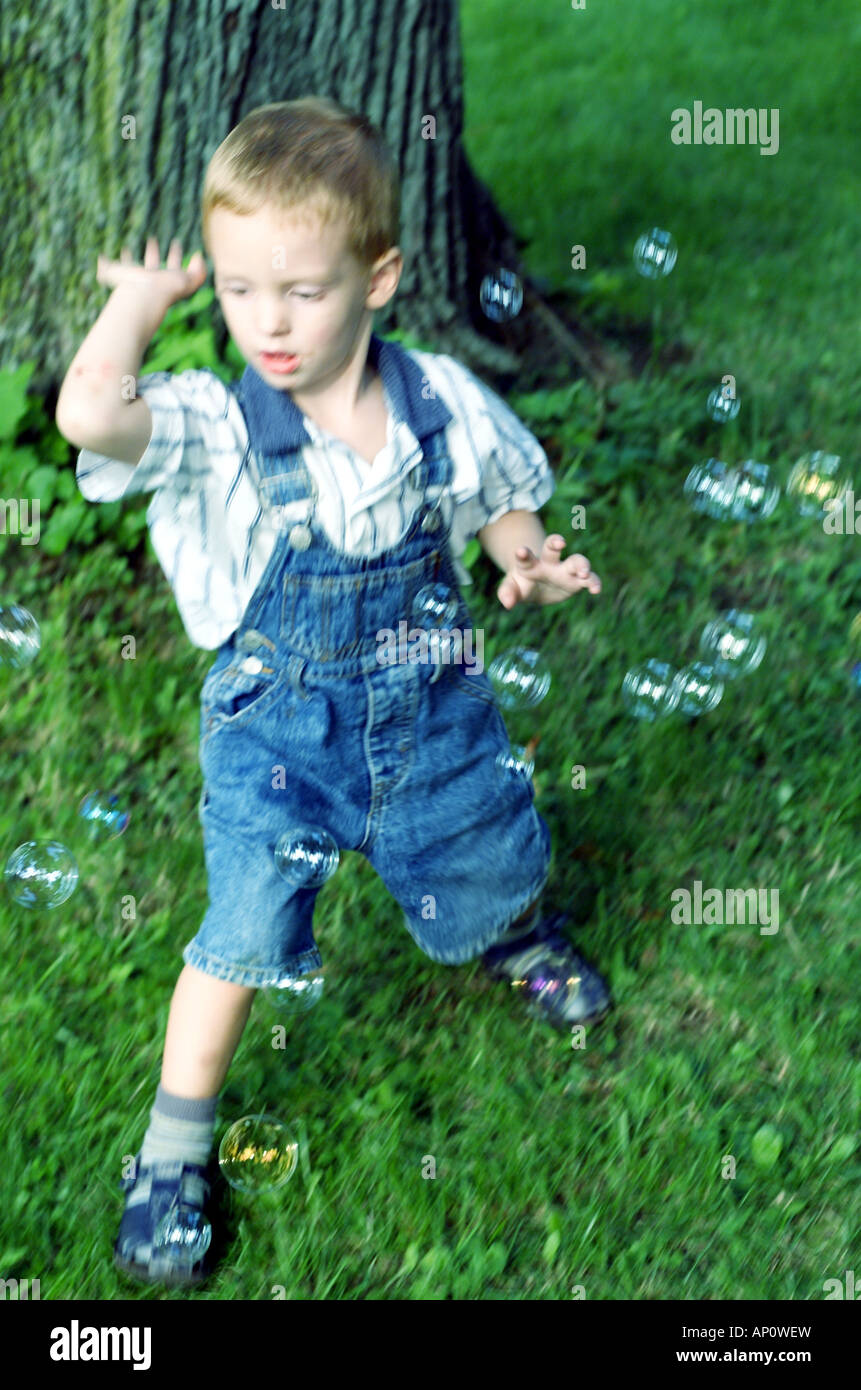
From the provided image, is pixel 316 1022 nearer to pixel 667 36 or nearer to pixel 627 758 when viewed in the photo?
pixel 627 758

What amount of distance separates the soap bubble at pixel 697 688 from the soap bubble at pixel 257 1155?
1.27 m

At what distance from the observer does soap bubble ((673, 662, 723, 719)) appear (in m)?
3.22

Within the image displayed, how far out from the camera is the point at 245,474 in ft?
7.54

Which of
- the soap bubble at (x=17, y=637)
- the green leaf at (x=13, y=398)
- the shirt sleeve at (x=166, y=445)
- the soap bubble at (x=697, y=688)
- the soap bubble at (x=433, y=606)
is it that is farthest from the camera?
the green leaf at (x=13, y=398)

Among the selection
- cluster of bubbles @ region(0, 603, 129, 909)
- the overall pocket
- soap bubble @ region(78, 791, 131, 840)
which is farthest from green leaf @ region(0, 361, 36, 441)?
the overall pocket

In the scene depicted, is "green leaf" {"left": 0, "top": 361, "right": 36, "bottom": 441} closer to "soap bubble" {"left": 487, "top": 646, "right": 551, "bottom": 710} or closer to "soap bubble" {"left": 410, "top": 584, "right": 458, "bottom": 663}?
"soap bubble" {"left": 487, "top": 646, "right": 551, "bottom": 710}

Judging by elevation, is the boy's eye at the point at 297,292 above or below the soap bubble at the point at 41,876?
above

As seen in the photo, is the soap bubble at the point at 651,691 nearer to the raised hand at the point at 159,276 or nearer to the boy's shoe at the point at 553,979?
the boy's shoe at the point at 553,979

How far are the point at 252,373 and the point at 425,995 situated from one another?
4.27 ft

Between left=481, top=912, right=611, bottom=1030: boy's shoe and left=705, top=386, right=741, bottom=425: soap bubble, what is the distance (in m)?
1.82

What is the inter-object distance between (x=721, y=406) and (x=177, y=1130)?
253 centimetres

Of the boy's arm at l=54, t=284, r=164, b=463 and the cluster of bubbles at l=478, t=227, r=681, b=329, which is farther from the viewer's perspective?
the cluster of bubbles at l=478, t=227, r=681, b=329

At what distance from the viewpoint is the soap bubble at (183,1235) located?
2449mm

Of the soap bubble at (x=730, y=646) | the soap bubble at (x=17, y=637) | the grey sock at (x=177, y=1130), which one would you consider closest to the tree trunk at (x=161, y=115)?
the soap bubble at (x=17, y=637)
